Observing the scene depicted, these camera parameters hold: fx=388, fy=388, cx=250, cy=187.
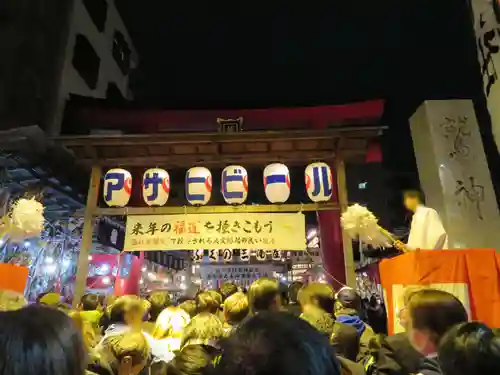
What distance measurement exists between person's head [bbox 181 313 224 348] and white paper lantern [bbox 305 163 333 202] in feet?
18.1

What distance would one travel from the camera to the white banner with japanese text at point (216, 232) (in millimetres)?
8758

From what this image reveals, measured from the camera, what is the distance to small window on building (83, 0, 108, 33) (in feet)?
63.3

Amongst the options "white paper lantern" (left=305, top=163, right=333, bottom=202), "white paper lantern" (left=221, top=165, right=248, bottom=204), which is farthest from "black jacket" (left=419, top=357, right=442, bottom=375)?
"white paper lantern" (left=221, top=165, right=248, bottom=204)

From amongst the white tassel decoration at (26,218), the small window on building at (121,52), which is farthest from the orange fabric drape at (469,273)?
the small window on building at (121,52)

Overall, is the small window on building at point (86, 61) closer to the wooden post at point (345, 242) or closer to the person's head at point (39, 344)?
the wooden post at point (345, 242)

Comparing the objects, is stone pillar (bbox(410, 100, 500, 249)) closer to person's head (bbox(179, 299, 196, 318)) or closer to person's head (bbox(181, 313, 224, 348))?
person's head (bbox(179, 299, 196, 318))

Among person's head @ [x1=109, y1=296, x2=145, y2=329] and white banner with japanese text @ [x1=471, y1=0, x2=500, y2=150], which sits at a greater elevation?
white banner with japanese text @ [x1=471, y1=0, x2=500, y2=150]

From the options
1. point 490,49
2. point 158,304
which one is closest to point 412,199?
point 490,49

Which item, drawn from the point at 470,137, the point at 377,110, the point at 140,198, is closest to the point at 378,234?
the point at 470,137

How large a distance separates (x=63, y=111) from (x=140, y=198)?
21.0ft

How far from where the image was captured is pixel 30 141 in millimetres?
12086

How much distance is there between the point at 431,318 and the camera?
8.75 ft

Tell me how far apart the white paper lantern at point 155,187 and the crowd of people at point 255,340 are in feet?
11.4

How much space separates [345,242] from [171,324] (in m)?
4.53
